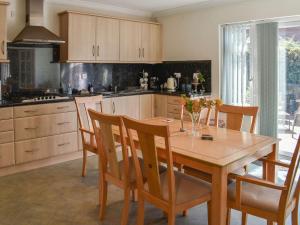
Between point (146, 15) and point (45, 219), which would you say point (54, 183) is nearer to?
point (45, 219)

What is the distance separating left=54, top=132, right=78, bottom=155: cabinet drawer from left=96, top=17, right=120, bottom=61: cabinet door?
1320mm

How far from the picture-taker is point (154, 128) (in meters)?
1.89

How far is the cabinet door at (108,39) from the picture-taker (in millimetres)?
4762

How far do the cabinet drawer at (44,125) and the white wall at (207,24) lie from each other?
2.28m

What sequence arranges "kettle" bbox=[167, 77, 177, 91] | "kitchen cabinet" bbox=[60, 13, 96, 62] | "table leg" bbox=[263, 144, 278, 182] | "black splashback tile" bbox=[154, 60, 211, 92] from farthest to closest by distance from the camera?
"kettle" bbox=[167, 77, 177, 91], "black splashback tile" bbox=[154, 60, 211, 92], "kitchen cabinet" bbox=[60, 13, 96, 62], "table leg" bbox=[263, 144, 278, 182]

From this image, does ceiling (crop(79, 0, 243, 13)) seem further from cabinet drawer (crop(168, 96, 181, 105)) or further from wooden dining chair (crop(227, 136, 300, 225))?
wooden dining chair (crop(227, 136, 300, 225))

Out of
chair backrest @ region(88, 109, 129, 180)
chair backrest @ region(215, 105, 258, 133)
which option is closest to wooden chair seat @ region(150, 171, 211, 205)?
chair backrest @ region(88, 109, 129, 180)

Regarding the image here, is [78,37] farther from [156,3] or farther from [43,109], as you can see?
[156,3]

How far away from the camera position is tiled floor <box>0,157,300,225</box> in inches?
105

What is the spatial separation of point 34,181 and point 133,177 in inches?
65.4

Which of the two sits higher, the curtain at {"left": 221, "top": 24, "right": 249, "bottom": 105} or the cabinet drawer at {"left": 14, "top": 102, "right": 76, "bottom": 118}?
the curtain at {"left": 221, "top": 24, "right": 249, "bottom": 105}

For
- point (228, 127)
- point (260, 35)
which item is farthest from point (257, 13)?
point (228, 127)

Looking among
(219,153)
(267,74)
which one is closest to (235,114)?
(219,153)

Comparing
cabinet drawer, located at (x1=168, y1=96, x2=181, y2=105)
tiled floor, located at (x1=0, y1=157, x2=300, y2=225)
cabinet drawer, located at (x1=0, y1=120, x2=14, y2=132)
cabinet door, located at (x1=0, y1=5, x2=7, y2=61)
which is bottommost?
tiled floor, located at (x1=0, y1=157, x2=300, y2=225)
